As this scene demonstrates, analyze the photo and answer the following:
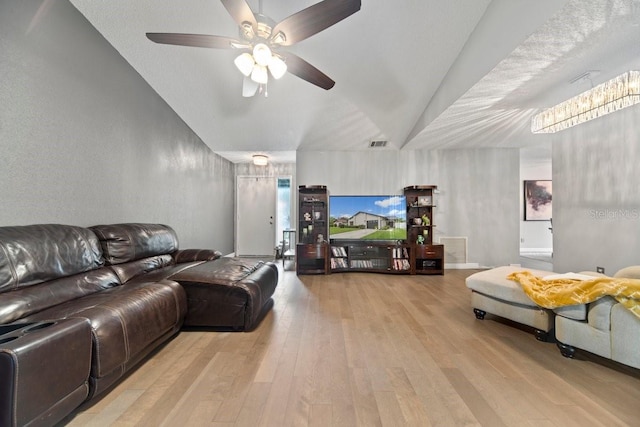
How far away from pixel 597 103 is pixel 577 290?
1672 millimetres

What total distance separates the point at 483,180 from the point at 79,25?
631cm

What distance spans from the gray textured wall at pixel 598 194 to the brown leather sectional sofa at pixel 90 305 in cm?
414

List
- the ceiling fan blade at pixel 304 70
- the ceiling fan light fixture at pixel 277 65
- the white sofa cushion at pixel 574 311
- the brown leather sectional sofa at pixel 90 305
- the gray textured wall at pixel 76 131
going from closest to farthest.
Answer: the brown leather sectional sofa at pixel 90 305 < the white sofa cushion at pixel 574 311 < the gray textured wall at pixel 76 131 < the ceiling fan light fixture at pixel 277 65 < the ceiling fan blade at pixel 304 70

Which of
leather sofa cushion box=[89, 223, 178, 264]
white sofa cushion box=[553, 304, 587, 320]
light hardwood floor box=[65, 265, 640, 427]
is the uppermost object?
leather sofa cushion box=[89, 223, 178, 264]

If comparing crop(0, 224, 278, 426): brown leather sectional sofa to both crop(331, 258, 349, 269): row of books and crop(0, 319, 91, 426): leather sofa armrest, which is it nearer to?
crop(0, 319, 91, 426): leather sofa armrest

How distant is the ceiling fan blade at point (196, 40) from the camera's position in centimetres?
213

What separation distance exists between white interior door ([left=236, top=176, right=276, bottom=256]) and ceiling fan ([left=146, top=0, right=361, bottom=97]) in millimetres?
4394

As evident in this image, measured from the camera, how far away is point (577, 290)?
1959 mm

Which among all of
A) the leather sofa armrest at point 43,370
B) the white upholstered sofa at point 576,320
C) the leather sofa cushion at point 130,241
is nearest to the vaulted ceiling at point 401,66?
the white upholstered sofa at point 576,320

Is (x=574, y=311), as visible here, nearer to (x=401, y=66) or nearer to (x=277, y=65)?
(x=401, y=66)

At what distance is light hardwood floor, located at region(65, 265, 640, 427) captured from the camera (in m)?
1.38

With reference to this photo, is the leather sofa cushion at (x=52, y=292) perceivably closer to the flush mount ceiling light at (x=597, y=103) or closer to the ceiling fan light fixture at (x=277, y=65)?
the ceiling fan light fixture at (x=277, y=65)

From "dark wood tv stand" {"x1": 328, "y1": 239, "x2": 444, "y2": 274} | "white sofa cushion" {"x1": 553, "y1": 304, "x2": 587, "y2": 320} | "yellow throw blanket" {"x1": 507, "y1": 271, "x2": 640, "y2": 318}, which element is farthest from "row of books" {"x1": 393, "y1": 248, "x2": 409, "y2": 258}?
"white sofa cushion" {"x1": 553, "y1": 304, "x2": 587, "y2": 320}

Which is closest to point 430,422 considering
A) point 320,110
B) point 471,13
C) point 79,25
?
point 471,13
